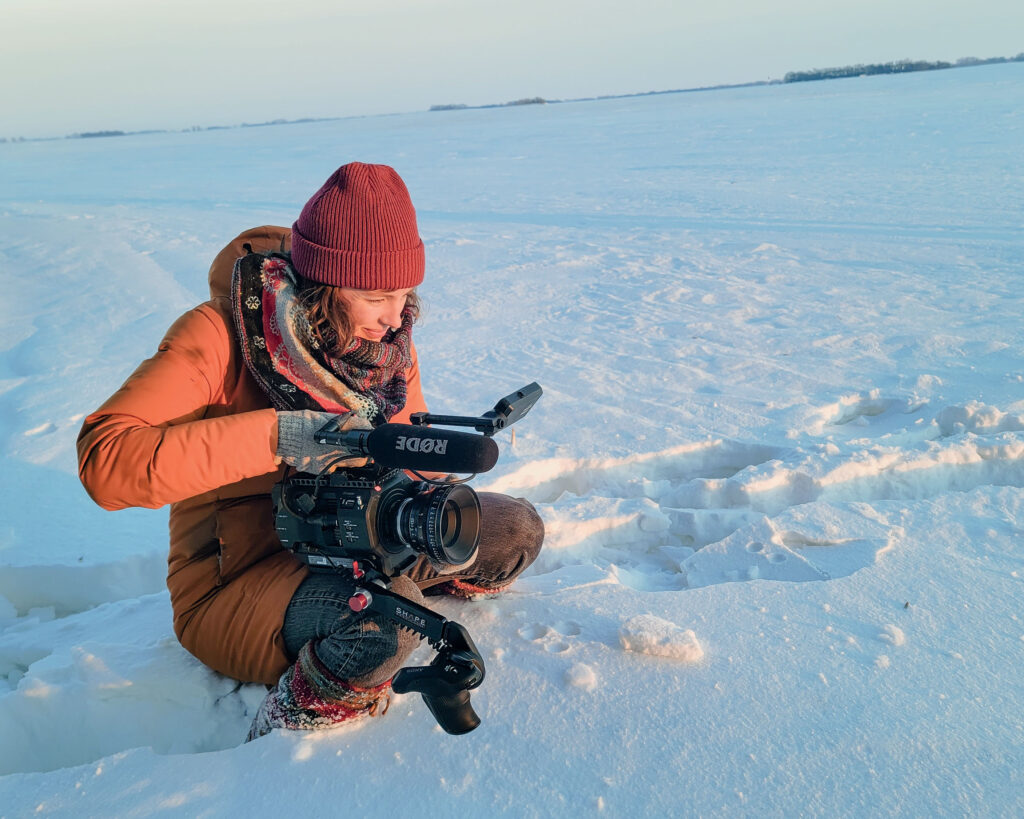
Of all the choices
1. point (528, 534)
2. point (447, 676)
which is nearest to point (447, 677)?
point (447, 676)

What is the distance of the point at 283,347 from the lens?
168cm

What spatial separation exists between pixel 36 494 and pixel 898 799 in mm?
2908

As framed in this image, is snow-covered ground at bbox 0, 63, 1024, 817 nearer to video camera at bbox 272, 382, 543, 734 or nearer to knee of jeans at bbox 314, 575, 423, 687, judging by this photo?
knee of jeans at bbox 314, 575, 423, 687

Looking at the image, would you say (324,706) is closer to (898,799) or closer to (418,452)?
(418,452)

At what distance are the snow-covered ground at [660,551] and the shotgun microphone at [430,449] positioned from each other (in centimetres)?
64

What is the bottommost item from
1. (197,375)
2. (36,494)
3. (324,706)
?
(36,494)

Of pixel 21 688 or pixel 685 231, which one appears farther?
pixel 685 231

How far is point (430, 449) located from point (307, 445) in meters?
0.41

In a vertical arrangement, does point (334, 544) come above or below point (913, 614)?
above

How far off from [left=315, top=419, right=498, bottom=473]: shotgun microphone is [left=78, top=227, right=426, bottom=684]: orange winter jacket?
350 millimetres

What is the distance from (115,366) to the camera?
4.09 m

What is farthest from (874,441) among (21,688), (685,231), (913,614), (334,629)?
(685,231)

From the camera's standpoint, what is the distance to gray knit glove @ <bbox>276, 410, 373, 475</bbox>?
61.0 inches

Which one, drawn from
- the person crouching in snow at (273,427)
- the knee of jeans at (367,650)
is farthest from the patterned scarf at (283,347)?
the knee of jeans at (367,650)
